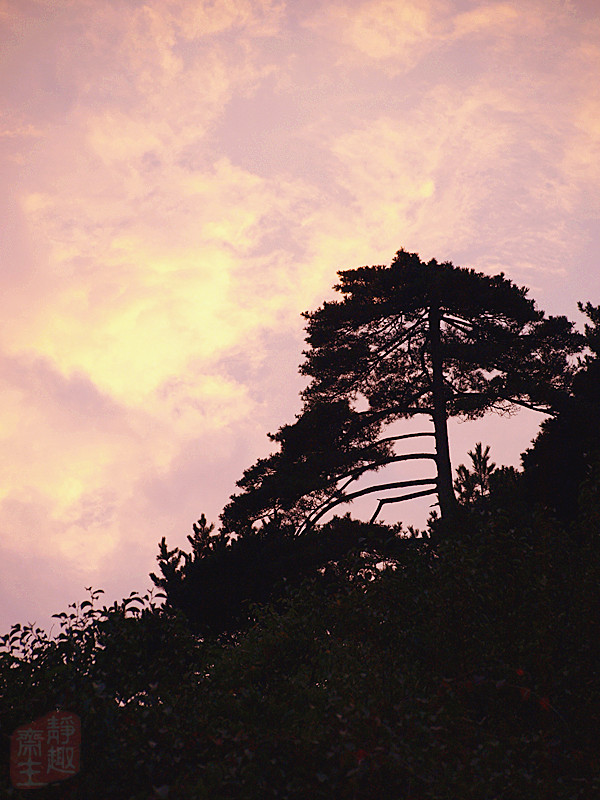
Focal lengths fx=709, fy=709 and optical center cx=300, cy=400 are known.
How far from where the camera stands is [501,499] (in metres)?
14.3

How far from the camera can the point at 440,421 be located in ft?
61.2

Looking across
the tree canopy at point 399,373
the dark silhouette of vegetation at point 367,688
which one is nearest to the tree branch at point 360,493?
the tree canopy at point 399,373

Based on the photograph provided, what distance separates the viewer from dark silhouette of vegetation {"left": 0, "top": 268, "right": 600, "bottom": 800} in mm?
6395

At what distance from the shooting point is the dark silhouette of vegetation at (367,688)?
639 cm

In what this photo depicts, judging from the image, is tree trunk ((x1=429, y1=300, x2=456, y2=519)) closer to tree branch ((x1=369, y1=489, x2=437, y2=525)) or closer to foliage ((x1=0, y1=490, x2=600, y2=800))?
tree branch ((x1=369, y1=489, x2=437, y2=525))

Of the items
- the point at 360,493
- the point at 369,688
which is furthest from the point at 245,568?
the point at 369,688

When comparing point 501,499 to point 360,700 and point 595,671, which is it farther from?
point 360,700

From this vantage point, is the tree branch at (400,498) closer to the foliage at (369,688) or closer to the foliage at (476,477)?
the foliage at (476,477)

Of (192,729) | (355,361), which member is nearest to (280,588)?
(355,361)

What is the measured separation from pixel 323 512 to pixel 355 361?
423 centimetres

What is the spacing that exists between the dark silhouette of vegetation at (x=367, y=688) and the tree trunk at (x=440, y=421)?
5091mm

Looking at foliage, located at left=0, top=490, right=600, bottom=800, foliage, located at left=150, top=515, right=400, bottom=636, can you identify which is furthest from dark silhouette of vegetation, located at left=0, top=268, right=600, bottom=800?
foliage, located at left=150, top=515, right=400, bottom=636

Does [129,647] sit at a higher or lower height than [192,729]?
higher

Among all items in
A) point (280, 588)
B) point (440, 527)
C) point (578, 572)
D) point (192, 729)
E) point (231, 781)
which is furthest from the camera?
point (280, 588)
